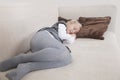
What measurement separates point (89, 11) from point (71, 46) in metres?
0.75

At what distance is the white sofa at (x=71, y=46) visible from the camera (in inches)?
55.5

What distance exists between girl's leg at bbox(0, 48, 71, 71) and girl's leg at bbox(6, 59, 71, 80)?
0.10 feet

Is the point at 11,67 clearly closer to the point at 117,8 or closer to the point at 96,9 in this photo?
the point at 96,9

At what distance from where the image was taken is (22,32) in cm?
193

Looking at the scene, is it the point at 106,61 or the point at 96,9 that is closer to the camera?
the point at 106,61

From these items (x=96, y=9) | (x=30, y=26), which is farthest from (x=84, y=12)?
(x=30, y=26)

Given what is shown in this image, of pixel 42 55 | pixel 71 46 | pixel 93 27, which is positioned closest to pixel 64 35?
pixel 71 46

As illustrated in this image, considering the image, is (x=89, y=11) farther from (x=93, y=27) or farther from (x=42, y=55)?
(x=42, y=55)

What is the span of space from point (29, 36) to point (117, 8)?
1.34 m

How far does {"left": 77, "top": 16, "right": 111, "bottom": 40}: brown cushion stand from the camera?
2.35m

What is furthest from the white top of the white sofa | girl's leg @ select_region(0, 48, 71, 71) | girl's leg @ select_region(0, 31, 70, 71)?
girl's leg @ select_region(0, 48, 71, 71)

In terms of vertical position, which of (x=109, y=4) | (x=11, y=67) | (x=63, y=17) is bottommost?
(x=11, y=67)

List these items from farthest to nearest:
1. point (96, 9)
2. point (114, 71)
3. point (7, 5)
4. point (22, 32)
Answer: point (96, 9) → point (22, 32) → point (7, 5) → point (114, 71)

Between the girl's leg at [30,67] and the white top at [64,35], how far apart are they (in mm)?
560
